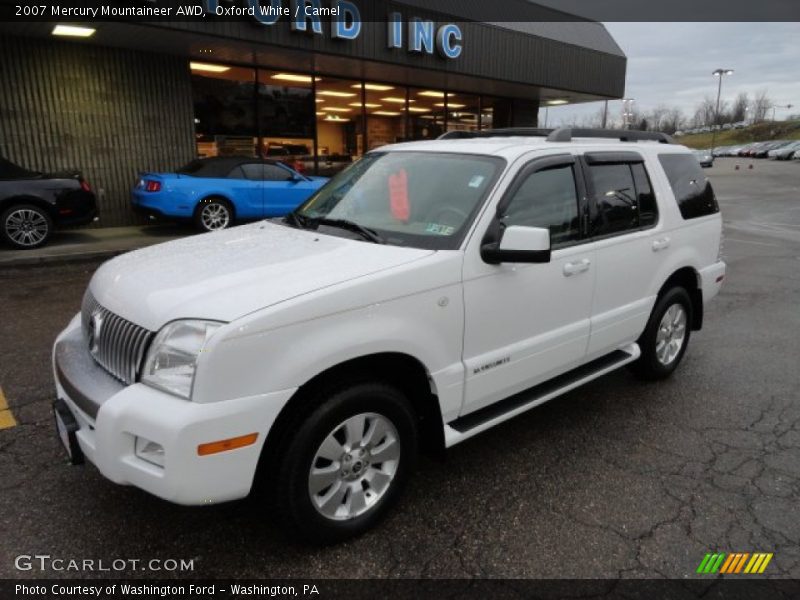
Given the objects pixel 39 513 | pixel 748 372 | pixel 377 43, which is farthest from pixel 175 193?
pixel 748 372

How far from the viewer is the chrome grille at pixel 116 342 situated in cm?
244

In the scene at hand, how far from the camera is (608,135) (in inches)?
167

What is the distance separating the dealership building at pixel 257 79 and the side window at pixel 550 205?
30.3ft

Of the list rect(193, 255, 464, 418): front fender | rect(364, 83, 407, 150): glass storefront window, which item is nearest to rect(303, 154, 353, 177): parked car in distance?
rect(364, 83, 407, 150): glass storefront window

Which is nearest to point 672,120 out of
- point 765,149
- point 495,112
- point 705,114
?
point 705,114

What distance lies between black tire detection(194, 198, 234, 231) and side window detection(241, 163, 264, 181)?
0.75 m

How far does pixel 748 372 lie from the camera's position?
4969 mm

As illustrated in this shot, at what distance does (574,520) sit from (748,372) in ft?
9.64

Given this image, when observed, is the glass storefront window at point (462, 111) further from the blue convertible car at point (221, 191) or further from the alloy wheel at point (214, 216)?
the alloy wheel at point (214, 216)

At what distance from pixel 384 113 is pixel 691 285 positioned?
14.7 meters

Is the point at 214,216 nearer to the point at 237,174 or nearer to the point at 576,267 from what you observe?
the point at 237,174

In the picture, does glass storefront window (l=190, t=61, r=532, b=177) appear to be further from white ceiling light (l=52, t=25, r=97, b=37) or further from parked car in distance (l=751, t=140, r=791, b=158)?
parked car in distance (l=751, t=140, r=791, b=158)

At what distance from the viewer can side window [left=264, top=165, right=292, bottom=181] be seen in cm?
1209

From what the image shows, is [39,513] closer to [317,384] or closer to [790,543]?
[317,384]
